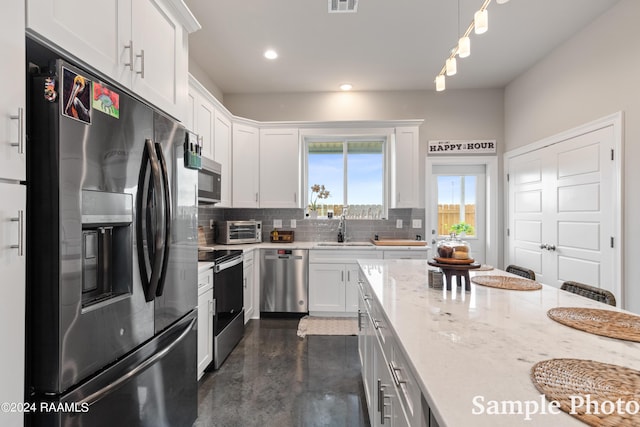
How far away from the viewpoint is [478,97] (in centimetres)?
424

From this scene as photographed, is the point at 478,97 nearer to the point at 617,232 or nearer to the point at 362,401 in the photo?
the point at 617,232

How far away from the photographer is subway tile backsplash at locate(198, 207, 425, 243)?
4.29m

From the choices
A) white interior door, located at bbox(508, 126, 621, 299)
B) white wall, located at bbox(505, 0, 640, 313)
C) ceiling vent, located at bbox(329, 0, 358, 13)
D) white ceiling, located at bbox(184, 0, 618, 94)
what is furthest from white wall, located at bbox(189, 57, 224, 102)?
white interior door, located at bbox(508, 126, 621, 299)

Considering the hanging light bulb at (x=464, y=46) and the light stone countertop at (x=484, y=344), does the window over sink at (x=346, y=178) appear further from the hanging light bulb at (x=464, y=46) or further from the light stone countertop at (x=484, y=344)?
the light stone countertop at (x=484, y=344)

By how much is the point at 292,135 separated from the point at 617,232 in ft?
11.7

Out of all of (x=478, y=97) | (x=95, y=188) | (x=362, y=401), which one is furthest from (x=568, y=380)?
(x=478, y=97)

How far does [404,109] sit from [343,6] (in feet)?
6.85

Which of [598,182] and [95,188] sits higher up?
[598,182]

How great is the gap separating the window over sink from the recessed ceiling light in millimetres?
1265

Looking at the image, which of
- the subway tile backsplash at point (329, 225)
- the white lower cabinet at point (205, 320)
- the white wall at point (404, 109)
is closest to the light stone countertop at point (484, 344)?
the white lower cabinet at point (205, 320)

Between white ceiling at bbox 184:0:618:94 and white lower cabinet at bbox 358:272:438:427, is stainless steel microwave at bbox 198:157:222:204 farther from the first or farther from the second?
white lower cabinet at bbox 358:272:438:427

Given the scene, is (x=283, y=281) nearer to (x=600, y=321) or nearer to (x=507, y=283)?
(x=507, y=283)

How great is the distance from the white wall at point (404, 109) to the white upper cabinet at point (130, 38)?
2.53 meters

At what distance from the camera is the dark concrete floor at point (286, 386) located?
1.88 metres
